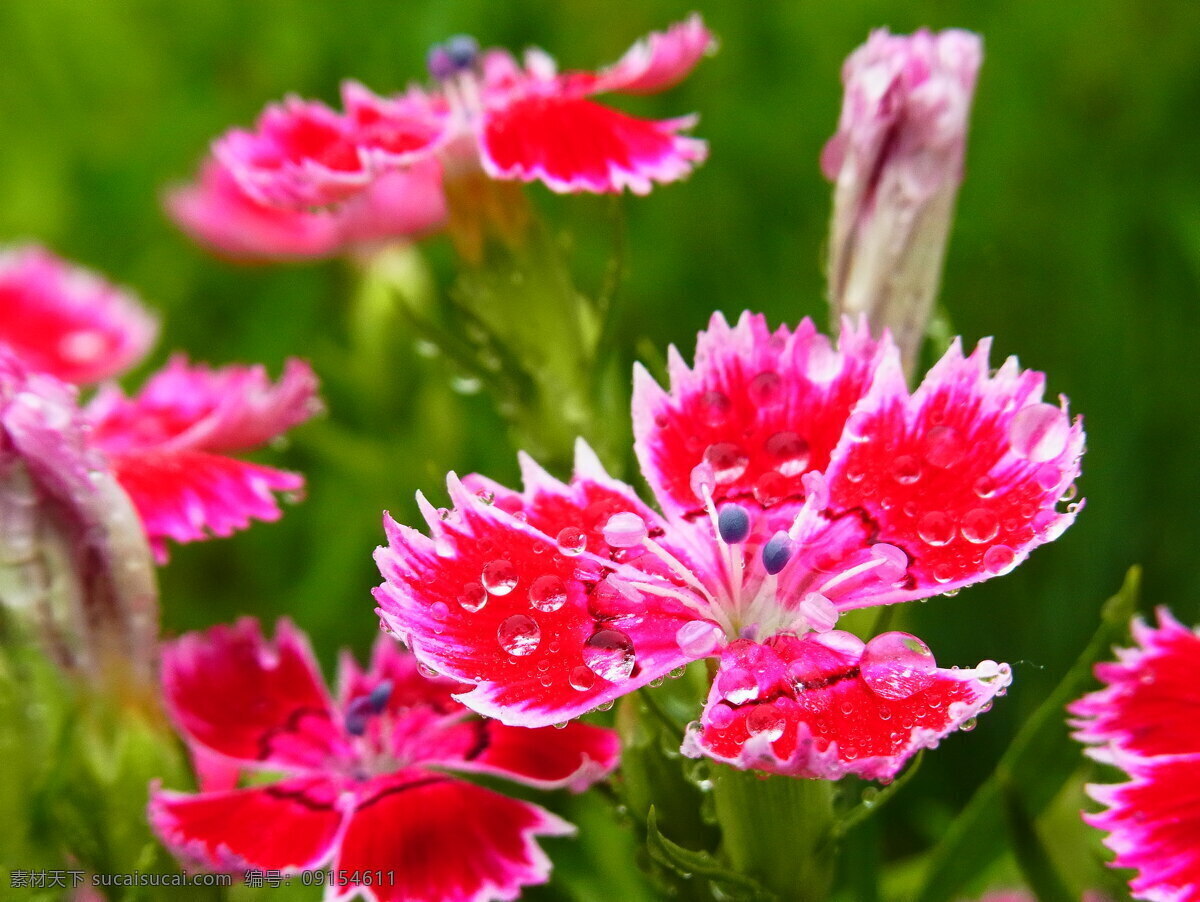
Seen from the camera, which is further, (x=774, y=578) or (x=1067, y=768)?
(x=1067, y=768)

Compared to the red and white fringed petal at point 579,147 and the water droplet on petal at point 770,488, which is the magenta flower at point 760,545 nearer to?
the water droplet on petal at point 770,488

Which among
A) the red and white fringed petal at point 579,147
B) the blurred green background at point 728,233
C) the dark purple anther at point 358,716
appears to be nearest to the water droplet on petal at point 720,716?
the dark purple anther at point 358,716

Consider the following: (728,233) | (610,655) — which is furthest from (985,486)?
(728,233)

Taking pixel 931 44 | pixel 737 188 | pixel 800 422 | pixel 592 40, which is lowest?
pixel 800 422

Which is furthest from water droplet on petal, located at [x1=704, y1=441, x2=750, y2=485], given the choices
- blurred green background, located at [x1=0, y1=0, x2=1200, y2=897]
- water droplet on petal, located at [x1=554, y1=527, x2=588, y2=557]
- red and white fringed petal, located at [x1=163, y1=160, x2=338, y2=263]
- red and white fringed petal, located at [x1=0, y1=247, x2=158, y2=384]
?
red and white fringed petal, located at [x1=163, y1=160, x2=338, y2=263]

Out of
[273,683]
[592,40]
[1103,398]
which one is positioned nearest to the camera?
[273,683]

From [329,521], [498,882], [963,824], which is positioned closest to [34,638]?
[498,882]

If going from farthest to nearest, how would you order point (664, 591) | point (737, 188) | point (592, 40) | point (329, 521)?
point (592, 40) → point (737, 188) → point (329, 521) → point (664, 591)

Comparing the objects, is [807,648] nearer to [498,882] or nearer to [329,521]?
[498,882]
